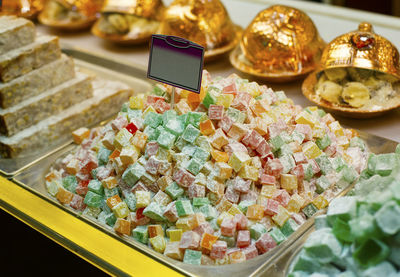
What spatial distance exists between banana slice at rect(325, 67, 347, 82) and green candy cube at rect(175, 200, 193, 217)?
0.76 m

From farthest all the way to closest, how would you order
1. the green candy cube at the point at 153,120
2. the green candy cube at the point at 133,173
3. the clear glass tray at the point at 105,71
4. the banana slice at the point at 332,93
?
the clear glass tray at the point at 105,71 < the banana slice at the point at 332,93 < the green candy cube at the point at 153,120 < the green candy cube at the point at 133,173

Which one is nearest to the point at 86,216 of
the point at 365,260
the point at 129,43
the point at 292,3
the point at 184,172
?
the point at 184,172

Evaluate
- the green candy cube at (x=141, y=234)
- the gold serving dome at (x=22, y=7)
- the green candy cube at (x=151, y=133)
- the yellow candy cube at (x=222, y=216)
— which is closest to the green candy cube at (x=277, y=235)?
the yellow candy cube at (x=222, y=216)

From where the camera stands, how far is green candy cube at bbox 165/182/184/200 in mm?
1260

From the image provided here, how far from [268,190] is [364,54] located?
643 millimetres

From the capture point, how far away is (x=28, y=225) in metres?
1.34

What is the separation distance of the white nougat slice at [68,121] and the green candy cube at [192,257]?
828mm

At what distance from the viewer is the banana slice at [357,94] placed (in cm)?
159

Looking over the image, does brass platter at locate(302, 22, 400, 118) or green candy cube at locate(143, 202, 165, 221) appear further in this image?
brass platter at locate(302, 22, 400, 118)

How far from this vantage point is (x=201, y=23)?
1.95m

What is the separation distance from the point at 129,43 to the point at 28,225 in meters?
1.16

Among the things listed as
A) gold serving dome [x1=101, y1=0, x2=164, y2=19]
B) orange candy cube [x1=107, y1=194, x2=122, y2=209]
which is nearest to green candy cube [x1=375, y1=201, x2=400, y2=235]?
orange candy cube [x1=107, y1=194, x2=122, y2=209]

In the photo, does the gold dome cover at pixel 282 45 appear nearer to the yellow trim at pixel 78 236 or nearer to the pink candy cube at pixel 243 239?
the pink candy cube at pixel 243 239

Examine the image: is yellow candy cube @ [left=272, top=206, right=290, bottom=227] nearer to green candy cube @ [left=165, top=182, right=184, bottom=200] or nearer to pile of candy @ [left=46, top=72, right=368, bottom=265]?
pile of candy @ [left=46, top=72, right=368, bottom=265]
